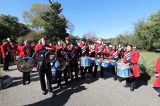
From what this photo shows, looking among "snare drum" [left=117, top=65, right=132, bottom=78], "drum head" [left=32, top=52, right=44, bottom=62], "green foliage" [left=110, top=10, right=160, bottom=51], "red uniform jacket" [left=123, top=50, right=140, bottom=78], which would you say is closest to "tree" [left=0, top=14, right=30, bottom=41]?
"green foliage" [left=110, top=10, right=160, bottom=51]

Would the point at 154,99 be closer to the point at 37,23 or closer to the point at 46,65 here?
the point at 46,65

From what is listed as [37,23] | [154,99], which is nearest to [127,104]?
[154,99]

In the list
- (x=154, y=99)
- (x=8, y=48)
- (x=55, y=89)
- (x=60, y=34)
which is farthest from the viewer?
(x=60, y=34)

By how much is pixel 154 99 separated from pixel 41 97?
13.0 ft

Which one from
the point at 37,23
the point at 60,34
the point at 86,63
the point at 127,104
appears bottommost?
the point at 127,104

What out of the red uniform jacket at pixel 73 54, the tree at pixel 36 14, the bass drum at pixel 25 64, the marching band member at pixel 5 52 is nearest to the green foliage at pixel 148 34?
the tree at pixel 36 14

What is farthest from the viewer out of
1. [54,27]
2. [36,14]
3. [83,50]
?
[36,14]

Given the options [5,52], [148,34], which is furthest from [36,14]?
[5,52]

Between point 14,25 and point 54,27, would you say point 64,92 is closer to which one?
point 54,27

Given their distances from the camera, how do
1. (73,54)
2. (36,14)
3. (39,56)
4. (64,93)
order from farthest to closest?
1. (36,14)
2. (73,54)
3. (64,93)
4. (39,56)

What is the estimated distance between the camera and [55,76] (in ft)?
33.1

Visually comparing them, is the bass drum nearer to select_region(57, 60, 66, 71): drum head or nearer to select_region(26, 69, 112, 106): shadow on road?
select_region(57, 60, 66, 71): drum head

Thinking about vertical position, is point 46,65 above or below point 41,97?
above

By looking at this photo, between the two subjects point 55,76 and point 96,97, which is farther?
point 55,76
